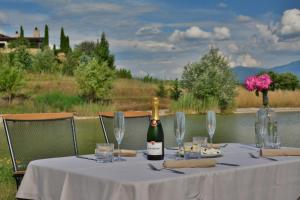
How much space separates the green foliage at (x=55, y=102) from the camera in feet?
64.6

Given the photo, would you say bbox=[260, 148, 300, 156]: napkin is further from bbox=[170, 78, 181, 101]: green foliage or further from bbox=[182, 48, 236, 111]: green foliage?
bbox=[170, 78, 181, 101]: green foliage

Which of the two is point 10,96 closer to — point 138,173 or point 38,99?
point 38,99

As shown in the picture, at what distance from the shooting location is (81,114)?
18953 millimetres

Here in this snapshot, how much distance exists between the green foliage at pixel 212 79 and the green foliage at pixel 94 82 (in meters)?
3.07

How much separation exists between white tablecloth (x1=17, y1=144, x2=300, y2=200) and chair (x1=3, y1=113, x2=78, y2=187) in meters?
0.67

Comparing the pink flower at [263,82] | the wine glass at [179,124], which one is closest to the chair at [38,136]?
the wine glass at [179,124]

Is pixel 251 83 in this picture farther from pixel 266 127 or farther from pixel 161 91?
pixel 161 91

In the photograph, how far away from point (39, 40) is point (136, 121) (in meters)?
52.3

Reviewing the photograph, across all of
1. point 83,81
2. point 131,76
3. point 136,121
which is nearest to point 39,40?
point 131,76

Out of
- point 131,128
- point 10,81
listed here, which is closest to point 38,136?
point 131,128

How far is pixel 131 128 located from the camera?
4.51 meters

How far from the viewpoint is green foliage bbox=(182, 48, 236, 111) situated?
21.8 m

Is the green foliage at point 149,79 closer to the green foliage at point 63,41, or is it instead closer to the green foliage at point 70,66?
the green foliage at point 70,66

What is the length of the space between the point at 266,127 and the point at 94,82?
18707 mm
